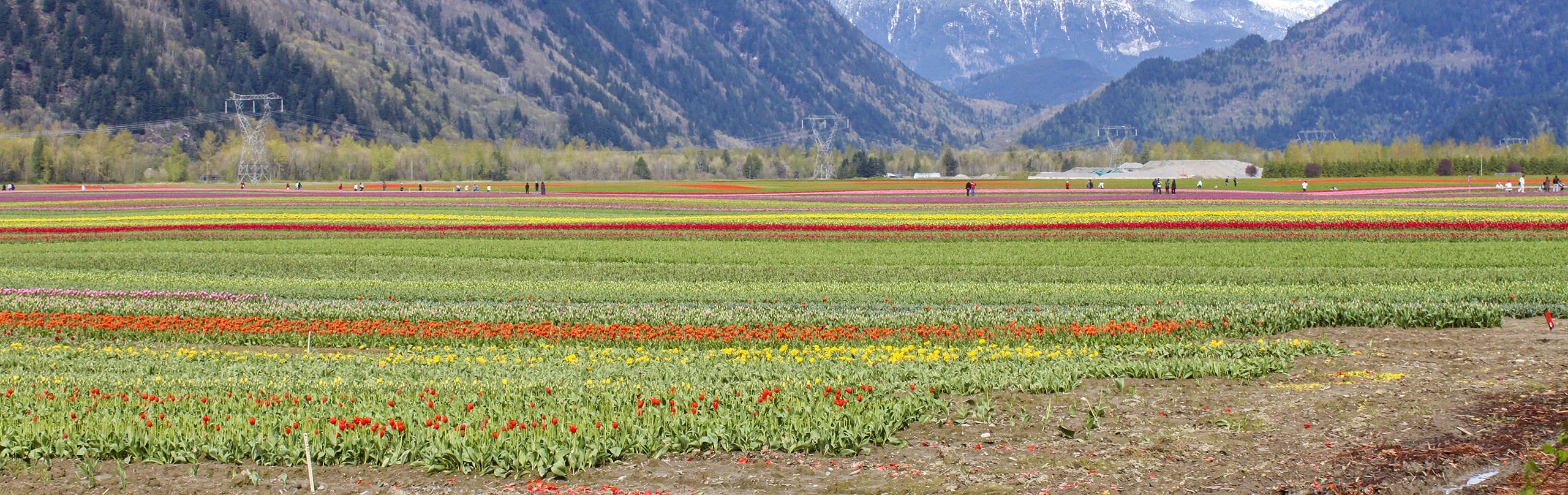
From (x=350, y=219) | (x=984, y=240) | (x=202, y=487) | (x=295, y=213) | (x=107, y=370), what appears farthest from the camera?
(x=295, y=213)

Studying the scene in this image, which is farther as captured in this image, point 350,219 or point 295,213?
point 295,213

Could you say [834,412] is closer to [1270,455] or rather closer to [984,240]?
[1270,455]

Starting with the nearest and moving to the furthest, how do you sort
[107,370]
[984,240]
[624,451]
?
[624,451] → [107,370] → [984,240]

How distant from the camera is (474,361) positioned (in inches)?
684

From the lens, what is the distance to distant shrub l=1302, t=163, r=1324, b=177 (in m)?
175

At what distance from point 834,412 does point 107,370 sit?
12148mm

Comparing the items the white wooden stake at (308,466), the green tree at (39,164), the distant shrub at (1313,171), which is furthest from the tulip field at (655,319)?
the green tree at (39,164)

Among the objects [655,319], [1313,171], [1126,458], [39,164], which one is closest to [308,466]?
[1126,458]

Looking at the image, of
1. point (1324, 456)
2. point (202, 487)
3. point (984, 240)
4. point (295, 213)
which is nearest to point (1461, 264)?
point (984, 240)

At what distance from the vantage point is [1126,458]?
10805 millimetres

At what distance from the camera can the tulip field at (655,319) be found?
1150 centimetres

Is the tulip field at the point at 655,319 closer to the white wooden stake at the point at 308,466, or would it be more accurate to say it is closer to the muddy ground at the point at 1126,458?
the white wooden stake at the point at 308,466

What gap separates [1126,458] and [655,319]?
12660 millimetres

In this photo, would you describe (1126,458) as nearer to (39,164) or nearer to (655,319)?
(655,319)
